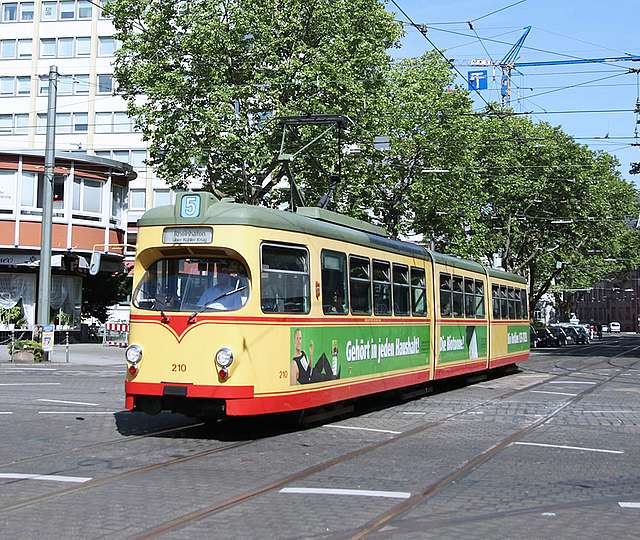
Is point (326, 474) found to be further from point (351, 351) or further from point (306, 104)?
point (306, 104)

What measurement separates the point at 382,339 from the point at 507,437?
352 centimetres

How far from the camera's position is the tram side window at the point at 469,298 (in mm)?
21312

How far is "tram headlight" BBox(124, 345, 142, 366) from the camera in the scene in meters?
11.7

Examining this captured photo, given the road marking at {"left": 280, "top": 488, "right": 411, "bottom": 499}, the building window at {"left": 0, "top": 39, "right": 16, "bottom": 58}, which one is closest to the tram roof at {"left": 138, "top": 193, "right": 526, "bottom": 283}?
the road marking at {"left": 280, "top": 488, "right": 411, "bottom": 499}

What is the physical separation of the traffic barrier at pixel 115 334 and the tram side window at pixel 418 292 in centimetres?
2627

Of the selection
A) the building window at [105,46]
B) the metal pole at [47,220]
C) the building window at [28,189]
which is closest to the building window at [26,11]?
the building window at [105,46]

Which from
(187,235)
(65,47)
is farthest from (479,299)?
(65,47)

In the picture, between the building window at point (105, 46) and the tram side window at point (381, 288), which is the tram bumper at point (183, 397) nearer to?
the tram side window at point (381, 288)

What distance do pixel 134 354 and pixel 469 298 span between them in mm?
11566

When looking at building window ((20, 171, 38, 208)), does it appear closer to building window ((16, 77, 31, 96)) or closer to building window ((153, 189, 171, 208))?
building window ((153, 189, 171, 208))

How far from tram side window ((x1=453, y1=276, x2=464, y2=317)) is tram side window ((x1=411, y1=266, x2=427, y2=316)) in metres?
2.40

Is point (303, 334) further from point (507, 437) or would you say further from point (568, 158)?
point (568, 158)

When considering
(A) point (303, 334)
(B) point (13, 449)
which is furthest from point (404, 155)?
(B) point (13, 449)

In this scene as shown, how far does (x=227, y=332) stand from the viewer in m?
11.3
